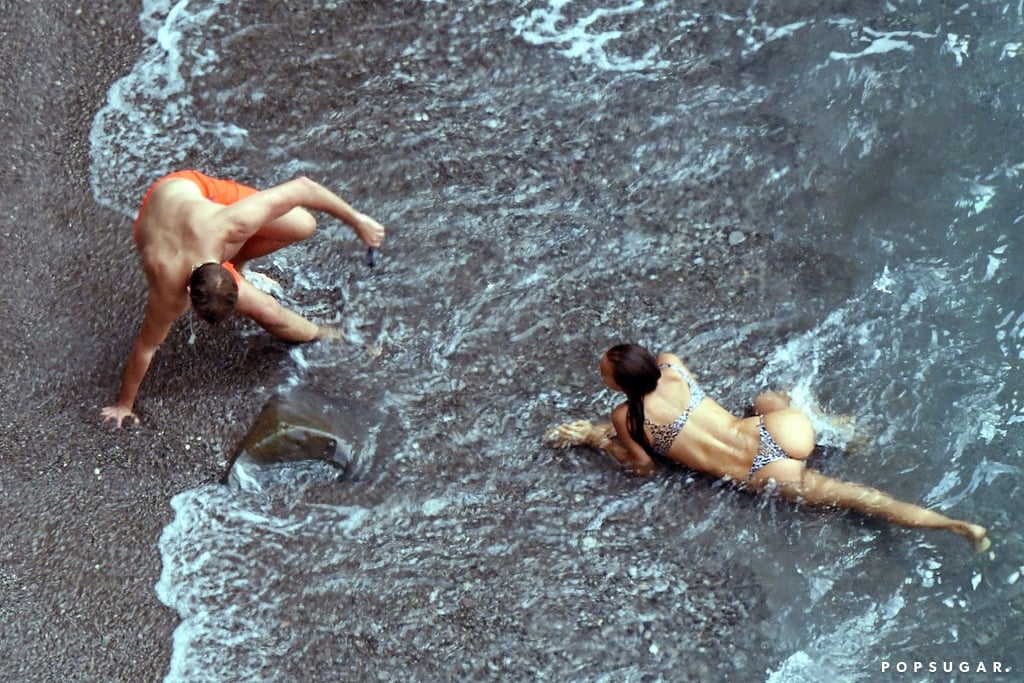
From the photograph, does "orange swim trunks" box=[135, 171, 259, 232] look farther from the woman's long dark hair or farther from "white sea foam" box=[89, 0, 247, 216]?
the woman's long dark hair

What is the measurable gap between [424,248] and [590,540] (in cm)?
192

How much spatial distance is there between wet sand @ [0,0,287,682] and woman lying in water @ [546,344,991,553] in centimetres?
195

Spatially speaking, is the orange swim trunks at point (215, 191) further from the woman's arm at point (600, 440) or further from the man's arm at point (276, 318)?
the woman's arm at point (600, 440)

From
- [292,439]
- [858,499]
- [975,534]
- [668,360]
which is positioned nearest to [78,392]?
[292,439]

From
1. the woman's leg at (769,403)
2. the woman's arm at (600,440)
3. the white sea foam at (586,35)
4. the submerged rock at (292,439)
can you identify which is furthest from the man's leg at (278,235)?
the woman's leg at (769,403)

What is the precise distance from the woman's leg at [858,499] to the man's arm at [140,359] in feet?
9.89

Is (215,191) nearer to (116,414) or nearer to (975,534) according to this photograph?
(116,414)

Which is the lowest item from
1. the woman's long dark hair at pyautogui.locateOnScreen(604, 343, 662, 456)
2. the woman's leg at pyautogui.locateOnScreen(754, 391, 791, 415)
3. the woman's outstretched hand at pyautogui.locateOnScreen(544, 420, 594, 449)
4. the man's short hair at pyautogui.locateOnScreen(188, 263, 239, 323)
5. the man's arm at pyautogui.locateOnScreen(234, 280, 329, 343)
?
the woman's outstretched hand at pyautogui.locateOnScreen(544, 420, 594, 449)

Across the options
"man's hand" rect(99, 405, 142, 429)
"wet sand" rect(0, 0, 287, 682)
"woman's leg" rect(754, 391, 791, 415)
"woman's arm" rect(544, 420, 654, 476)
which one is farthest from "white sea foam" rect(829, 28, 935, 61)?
"man's hand" rect(99, 405, 142, 429)

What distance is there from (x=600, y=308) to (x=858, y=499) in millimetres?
1688

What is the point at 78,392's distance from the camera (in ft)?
15.3

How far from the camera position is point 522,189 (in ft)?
17.2

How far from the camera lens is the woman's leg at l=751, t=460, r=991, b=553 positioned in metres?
4.34

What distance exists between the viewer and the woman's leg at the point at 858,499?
4.34 meters
